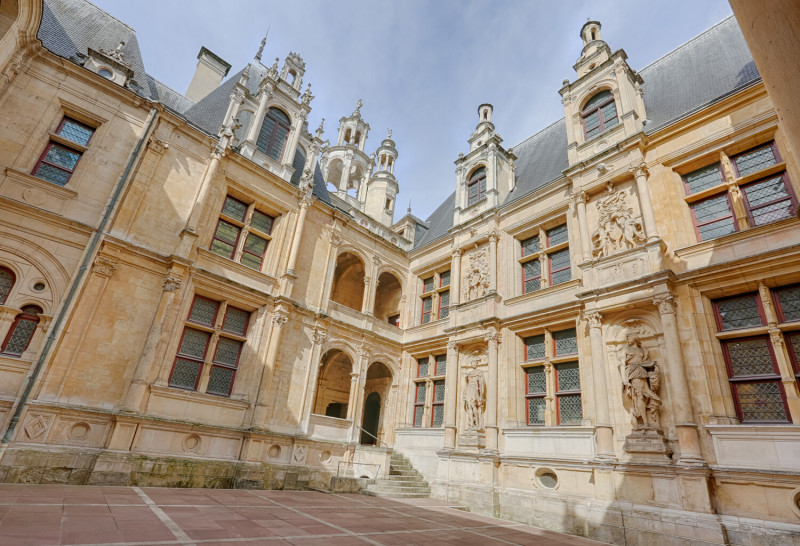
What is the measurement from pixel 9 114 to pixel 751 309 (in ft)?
49.9

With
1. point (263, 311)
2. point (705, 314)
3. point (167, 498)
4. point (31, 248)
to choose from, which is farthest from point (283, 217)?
point (705, 314)

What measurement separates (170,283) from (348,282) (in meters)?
7.88

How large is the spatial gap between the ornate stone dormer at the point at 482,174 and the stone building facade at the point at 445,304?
16 centimetres

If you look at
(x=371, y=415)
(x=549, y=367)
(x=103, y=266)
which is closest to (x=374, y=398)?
(x=371, y=415)

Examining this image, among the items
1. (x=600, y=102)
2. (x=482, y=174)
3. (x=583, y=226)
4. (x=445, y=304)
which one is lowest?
(x=445, y=304)

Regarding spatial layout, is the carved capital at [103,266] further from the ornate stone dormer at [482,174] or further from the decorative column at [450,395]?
the ornate stone dormer at [482,174]

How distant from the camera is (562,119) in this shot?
14805 mm

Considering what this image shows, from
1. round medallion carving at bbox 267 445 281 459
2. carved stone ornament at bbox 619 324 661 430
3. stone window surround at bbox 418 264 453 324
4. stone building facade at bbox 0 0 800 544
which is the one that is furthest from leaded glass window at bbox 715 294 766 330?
round medallion carving at bbox 267 445 281 459

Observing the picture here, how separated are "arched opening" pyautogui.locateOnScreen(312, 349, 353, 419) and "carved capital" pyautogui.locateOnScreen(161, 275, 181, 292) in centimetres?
645

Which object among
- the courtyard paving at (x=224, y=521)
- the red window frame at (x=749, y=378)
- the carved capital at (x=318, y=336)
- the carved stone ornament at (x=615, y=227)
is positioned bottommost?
the courtyard paving at (x=224, y=521)

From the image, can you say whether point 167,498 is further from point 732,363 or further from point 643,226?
point 643,226

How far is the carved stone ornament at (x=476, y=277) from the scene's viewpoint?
39.1 ft

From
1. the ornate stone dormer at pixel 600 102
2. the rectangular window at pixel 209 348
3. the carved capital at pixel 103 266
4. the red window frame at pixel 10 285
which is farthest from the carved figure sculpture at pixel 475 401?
the red window frame at pixel 10 285

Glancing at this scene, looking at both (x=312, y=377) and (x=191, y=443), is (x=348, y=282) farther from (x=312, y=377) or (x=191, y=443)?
(x=191, y=443)
